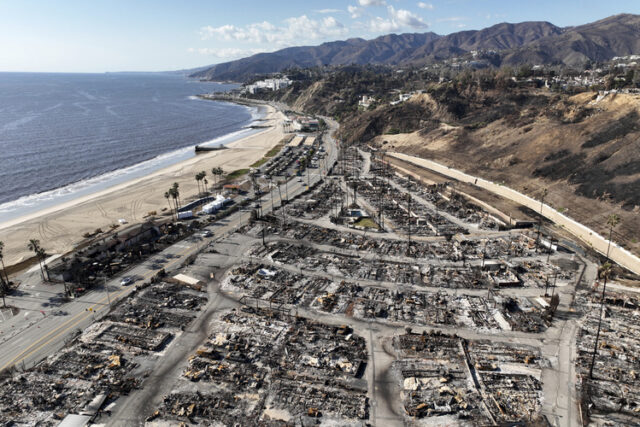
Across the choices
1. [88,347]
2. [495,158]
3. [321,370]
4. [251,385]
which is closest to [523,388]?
[321,370]

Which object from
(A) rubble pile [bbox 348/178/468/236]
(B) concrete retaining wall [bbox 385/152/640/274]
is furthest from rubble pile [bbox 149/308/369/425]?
(B) concrete retaining wall [bbox 385/152/640/274]

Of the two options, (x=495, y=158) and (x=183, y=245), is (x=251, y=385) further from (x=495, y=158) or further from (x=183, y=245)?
(x=495, y=158)

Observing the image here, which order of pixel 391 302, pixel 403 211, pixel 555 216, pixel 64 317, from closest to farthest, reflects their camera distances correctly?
pixel 64 317
pixel 391 302
pixel 555 216
pixel 403 211

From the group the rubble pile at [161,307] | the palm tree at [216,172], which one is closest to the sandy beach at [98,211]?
the palm tree at [216,172]

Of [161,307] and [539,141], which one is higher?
[539,141]

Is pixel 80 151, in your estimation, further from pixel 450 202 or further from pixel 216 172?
pixel 450 202

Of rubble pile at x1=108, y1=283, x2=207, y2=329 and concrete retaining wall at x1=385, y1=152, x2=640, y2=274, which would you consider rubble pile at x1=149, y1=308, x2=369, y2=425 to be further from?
concrete retaining wall at x1=385, y1=152, x2=640, y2=274

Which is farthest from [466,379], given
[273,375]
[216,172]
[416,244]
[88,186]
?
[88,186]
